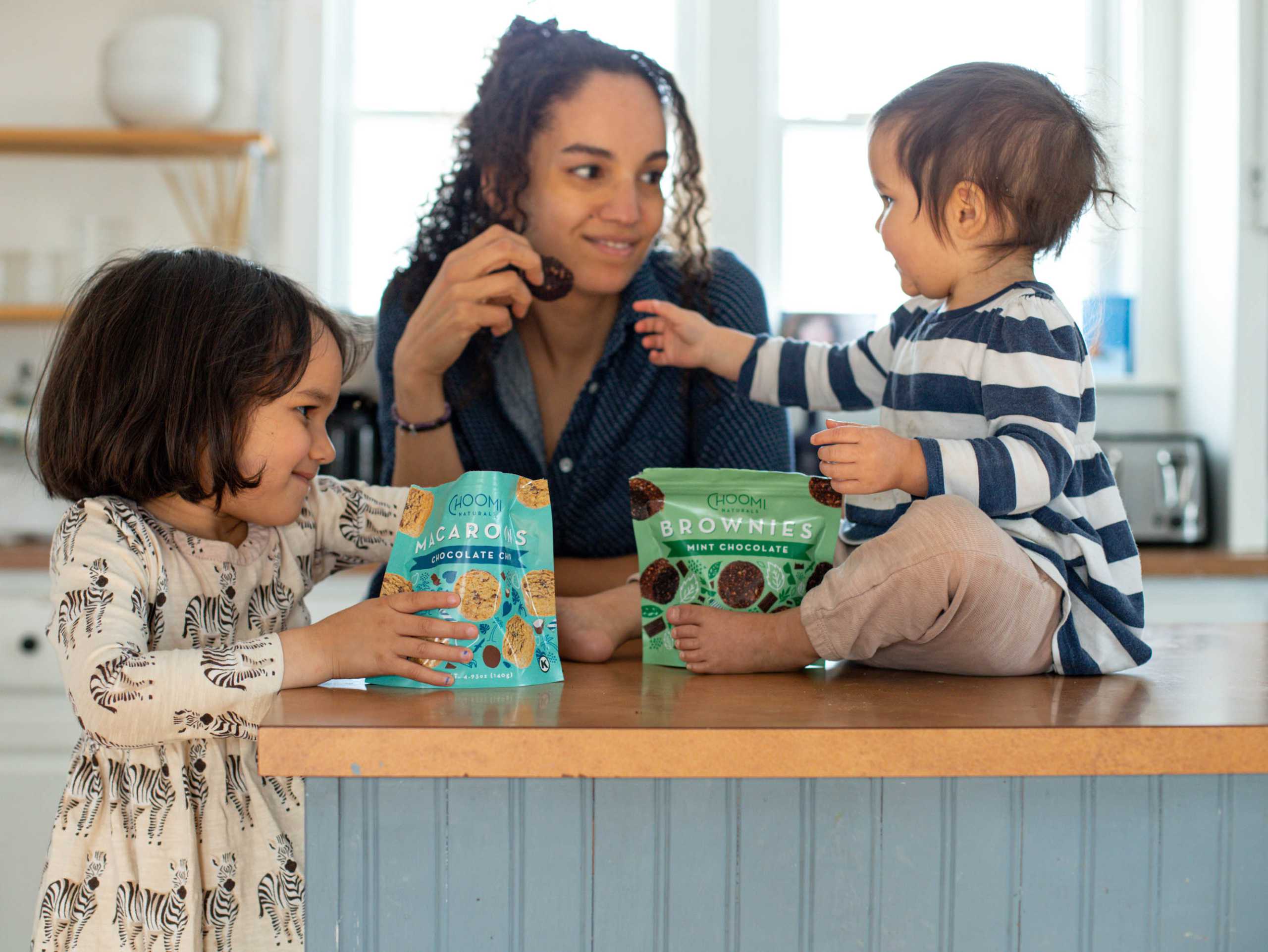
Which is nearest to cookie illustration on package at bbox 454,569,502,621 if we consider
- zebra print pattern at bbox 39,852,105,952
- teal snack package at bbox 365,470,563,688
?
teal snack package at bbox 365,470,563,688

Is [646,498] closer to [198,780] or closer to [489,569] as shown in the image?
[489,569]

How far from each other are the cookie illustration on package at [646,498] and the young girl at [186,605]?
176 mm

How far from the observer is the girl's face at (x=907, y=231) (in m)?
1.03

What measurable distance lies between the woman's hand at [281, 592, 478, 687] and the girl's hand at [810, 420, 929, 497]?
0.29 metres

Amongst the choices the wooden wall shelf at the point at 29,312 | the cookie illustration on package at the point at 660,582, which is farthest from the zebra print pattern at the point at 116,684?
the wooden wall shelf at the point at 29,312

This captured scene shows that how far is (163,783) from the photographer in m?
0.88

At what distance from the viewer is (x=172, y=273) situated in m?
0.96

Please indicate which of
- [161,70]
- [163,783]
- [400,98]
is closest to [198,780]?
[163,783]

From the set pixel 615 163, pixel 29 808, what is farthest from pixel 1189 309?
pixel 29 808

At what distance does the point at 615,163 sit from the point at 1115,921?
36.7 inches

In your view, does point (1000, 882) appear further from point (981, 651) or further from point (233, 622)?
point (233, 622)

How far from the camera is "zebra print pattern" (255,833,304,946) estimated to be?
2.95 ft

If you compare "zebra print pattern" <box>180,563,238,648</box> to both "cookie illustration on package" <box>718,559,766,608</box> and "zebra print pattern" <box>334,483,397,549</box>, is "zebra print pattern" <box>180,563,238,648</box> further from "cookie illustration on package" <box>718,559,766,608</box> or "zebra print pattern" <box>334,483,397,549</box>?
"cookie illustration on package" <box>718,559,766,608</box>

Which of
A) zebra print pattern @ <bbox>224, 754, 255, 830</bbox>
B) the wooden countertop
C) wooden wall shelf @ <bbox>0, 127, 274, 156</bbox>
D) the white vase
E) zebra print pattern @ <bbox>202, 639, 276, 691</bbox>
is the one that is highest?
the white vase
